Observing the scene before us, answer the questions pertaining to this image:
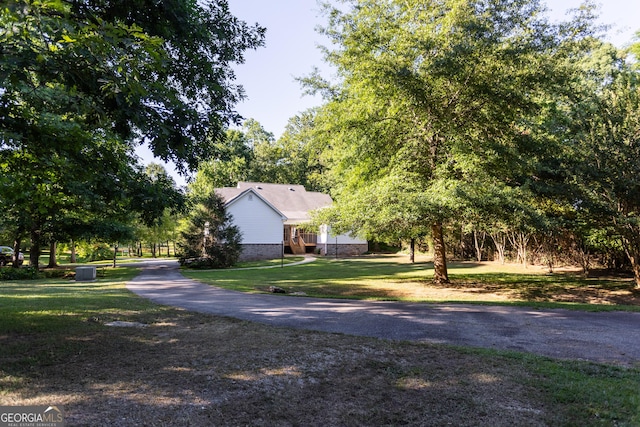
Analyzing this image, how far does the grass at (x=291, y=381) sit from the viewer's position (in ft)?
11.8

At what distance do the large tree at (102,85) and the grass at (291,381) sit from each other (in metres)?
2.42

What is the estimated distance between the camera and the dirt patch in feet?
11.8

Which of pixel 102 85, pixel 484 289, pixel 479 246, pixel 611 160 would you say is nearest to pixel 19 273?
pixel 102 85

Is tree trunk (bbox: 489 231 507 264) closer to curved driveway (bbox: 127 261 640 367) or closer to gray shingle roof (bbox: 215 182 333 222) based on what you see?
gray shingle roof (bbox: 215 182 333 222)

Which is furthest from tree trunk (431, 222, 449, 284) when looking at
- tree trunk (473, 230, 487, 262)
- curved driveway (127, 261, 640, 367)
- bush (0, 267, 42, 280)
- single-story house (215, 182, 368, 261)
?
bush (0, 267, 42, 280)

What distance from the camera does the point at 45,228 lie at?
21.3 m

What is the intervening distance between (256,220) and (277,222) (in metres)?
2.07

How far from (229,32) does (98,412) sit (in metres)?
8.40

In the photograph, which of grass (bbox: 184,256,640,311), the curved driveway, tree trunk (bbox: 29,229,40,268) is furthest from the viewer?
tree trunk (bbox: 29,229,40,268)

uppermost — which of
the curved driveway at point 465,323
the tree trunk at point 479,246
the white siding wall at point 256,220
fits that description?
the white siding wall at point 256,220

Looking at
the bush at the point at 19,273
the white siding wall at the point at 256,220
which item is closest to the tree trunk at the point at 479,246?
the white siding wall at the point at 256,220

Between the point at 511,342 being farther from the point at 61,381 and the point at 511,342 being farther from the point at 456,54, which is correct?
the point at 456,54

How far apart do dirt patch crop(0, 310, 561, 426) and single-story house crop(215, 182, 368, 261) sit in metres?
25.4

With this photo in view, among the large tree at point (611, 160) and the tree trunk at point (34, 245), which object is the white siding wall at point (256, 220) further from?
the large tree at point (611, 160)
